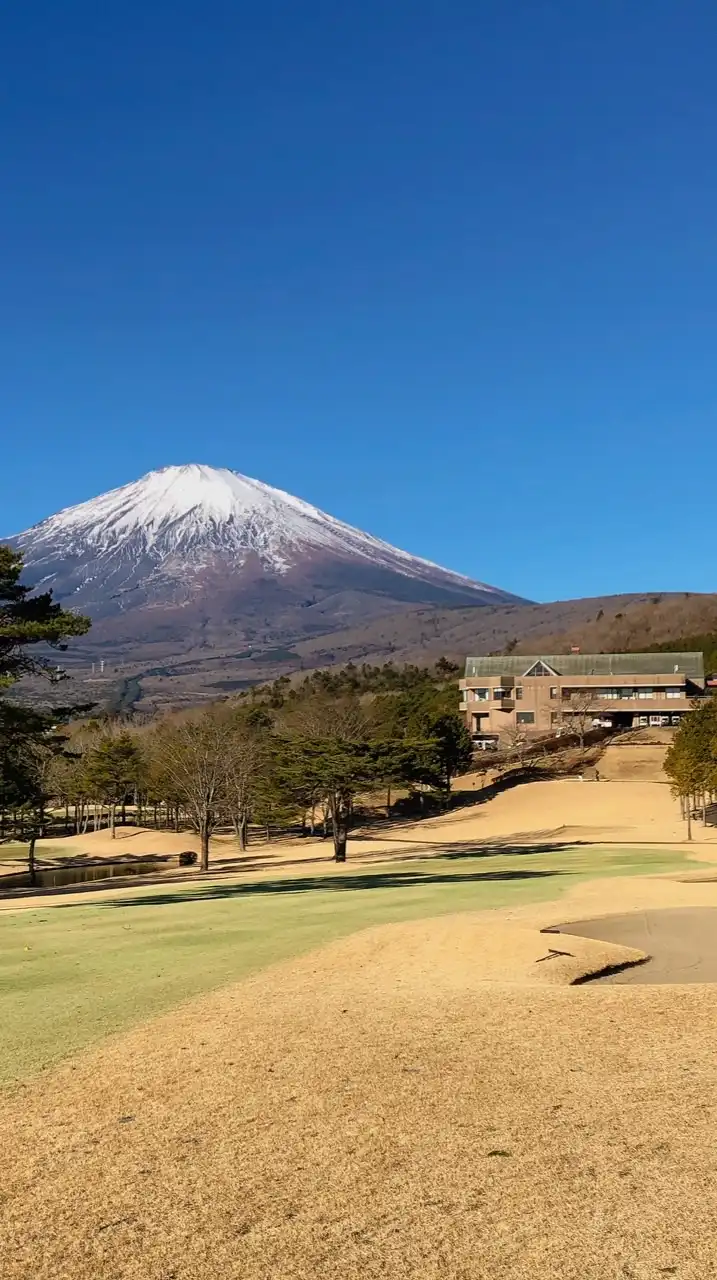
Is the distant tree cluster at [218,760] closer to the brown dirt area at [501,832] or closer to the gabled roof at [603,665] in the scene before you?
the brown dirt area at [501,832]

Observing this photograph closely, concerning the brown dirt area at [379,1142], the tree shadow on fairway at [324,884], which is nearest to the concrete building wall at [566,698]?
the tree shadow on fairway at [324,884]

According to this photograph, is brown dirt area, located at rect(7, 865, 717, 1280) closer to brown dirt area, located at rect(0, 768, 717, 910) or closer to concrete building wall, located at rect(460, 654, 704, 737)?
brown dirt area, located at rect(0, 768, 717, 910)

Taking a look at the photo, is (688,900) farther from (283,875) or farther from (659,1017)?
(283,875)

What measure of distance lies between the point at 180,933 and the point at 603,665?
101475 mm

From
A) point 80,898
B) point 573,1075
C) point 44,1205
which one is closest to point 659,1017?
point 573,1075

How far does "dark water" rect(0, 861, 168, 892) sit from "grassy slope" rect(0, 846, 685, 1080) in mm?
23141

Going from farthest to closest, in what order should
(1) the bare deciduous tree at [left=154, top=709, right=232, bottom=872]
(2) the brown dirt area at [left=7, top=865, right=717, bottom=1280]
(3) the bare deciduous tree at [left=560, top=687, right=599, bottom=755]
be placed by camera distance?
(3) the bare deciduous tree at [left=560, top=687, right=599, bottom=755]
(1) the bare deciduous tree at [left=154, top=709, right=232, bottom=872]
(2) the brown dirt area at [left=7, top=865, right=717, bottom=1280]

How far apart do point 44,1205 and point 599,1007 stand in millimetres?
7477

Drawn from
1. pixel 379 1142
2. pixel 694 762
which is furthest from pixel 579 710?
pixel 379 1142

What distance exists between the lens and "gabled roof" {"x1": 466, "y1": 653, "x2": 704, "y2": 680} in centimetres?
11331

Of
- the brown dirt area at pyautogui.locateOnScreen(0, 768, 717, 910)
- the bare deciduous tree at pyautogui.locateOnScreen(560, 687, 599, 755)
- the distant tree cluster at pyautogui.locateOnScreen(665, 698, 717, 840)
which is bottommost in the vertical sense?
the brown dirt area at pyautogui.locateOnScreen(0, 768, 717, 910)

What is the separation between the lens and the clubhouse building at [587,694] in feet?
355

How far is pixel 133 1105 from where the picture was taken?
888 cm

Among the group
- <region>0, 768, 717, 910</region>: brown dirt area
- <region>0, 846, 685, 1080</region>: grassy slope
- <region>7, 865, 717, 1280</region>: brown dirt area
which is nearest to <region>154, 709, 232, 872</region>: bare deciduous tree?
<region>0, 768, 717, 910</region>: brown dirt area
